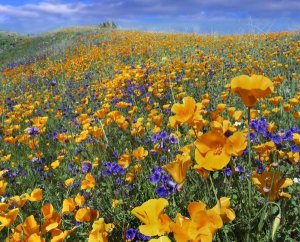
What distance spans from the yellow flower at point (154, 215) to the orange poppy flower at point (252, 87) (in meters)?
0.60

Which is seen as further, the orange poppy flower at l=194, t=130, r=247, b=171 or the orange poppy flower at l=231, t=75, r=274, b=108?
the orange poppy flower at l=231, t=75, r=274, b=108

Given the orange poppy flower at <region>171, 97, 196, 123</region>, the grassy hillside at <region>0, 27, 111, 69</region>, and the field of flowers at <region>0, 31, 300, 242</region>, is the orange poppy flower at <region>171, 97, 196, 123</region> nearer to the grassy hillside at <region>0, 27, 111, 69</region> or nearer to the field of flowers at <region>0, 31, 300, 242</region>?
the field of flowers at <region>0, 31, 300, 242</region>

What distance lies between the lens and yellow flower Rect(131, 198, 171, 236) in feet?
5.85

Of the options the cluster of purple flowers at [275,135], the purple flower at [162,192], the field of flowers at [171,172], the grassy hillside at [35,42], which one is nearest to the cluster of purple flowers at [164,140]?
the field of flowers at [171,172]

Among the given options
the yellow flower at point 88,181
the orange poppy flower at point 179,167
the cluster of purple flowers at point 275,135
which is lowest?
the yellow flower at point 88,181

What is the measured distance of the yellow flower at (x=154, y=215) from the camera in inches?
70.2

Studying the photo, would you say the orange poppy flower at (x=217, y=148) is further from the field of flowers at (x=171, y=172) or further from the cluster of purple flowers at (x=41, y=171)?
the cluster of purple flowers at (x=41, y=171)

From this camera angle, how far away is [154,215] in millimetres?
1810

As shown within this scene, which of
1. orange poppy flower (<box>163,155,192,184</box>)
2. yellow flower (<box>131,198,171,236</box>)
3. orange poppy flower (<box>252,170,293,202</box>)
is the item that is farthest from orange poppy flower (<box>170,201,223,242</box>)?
orange poppy flower (<box>252,170,293,202</box>)

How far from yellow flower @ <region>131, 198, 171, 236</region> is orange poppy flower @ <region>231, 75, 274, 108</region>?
Result: 0.60 m

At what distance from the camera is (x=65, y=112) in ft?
25.1

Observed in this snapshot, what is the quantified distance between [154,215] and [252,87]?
71 centimetres

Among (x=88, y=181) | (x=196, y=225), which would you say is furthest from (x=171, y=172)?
(x=88, y=181)

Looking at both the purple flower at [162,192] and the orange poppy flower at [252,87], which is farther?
the purple flower at [162,192]
